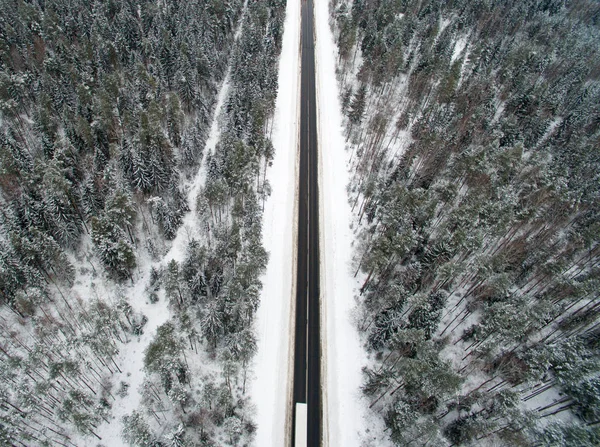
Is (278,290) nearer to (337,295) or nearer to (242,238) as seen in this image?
(337,295)

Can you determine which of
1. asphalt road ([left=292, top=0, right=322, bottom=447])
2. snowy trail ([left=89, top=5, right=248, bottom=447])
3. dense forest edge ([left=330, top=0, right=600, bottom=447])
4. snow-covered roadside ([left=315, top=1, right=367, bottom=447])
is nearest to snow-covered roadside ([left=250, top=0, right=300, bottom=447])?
asphalt road ([left=292, top=0, right=322, bottom=447])

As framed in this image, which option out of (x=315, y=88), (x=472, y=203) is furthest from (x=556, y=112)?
(x=315, y=88)

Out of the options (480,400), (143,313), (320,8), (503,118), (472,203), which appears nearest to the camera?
(480,400)

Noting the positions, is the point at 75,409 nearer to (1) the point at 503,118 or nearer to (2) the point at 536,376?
(2) the point at 536,376

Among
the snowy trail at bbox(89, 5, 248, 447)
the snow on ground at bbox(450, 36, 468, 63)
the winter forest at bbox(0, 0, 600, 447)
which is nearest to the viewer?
the winter forest at bbox(0, 0, 600, 447)

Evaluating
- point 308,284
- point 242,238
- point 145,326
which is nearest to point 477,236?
point 308,284

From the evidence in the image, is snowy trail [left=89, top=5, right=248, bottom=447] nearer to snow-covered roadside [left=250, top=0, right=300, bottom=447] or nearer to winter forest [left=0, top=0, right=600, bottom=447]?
winter forest [left=0, top=0, right=600, bottom=447]
